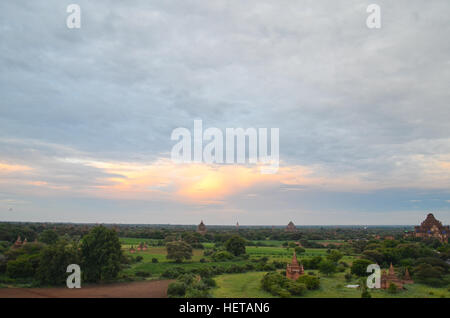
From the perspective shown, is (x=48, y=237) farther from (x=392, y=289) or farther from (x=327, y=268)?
(x=392, y=289)

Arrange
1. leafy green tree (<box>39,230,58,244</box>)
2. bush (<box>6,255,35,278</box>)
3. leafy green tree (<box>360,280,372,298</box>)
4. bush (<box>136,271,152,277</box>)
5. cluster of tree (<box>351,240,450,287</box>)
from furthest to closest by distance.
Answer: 1. leafy green tree (<box>39,230,58,244</box>)
2. bush (<box>136,271,152,277</box>)
3. cluster of tree (<box>351,240,450,287</box>)
4. bush (<box>6,255,35,278</box>)
5. leafy green tree (<box>360,280,372,298</box>)

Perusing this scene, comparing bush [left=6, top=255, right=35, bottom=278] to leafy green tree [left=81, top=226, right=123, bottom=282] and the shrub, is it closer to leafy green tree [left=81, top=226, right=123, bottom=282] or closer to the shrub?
leafy green tree [left=81, top=226, right=123, bottom=282]

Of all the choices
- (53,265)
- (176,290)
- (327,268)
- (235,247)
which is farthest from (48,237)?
(327,268)

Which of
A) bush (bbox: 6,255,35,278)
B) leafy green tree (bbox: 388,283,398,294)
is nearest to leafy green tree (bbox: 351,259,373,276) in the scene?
leafy green tree (bbox: 388,283,398,294)
